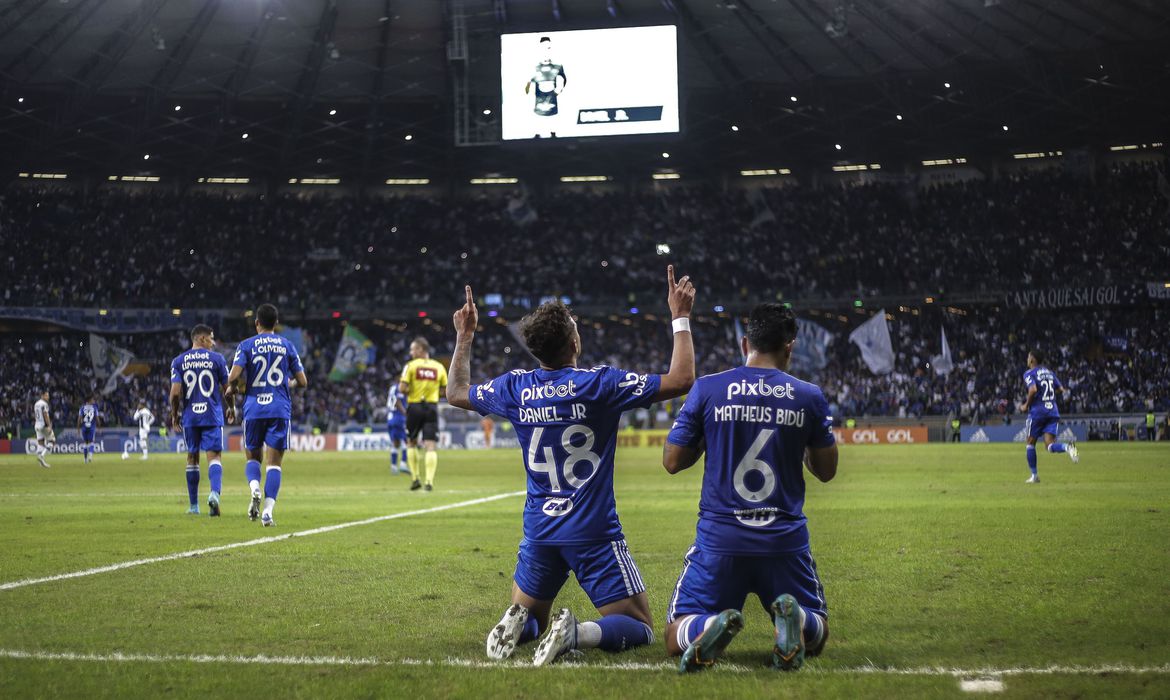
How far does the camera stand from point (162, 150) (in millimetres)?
58469

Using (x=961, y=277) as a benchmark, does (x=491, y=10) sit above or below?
above

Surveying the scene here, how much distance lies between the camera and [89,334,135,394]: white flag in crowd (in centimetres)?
5375

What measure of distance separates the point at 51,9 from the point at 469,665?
133ft

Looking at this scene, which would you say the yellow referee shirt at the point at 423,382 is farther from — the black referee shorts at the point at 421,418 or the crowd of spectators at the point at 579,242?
the crowd of spectators at the point at 579,242

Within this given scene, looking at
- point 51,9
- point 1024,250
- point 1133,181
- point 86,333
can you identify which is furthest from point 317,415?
point 1133,181

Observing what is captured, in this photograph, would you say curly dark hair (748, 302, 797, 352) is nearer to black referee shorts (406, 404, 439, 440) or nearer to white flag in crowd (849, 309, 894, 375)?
black referee shorts (406, 404, 439, 440)

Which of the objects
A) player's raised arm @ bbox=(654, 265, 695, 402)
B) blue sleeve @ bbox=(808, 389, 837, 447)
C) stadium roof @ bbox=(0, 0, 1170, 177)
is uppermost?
stadium roof @ bbox=(0, 0, 1170, 177)

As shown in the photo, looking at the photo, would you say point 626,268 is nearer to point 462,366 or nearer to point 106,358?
point 106,358

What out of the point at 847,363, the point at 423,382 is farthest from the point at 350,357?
the point at 423,382

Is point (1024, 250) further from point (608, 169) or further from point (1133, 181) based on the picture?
point (608, 169)

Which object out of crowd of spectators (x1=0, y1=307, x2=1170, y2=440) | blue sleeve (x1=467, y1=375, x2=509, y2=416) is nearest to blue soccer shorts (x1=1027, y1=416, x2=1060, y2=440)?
blue sleeve (x1=467, y1=375, x2=509, y2=416)

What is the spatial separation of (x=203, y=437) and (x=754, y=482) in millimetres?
10467

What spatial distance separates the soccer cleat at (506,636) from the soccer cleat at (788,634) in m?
1.20

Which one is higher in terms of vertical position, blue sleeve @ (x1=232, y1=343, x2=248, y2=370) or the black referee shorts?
blue sleeve @ (x1=232, y1=343, x2=248, y2=370)
